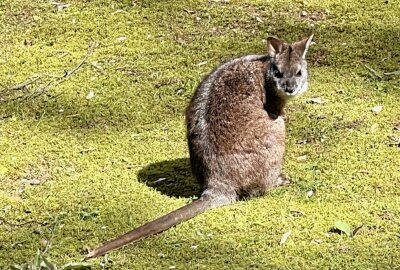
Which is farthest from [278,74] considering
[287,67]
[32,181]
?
[32,181]

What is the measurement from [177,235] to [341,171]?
1205 millimetres

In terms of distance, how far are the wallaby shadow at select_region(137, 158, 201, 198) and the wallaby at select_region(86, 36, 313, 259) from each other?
258mm

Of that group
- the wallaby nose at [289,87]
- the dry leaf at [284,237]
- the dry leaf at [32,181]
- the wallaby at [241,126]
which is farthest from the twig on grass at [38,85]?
the dry leaf at [284,237]

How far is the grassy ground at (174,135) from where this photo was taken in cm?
471

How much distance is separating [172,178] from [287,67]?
3.43 ft

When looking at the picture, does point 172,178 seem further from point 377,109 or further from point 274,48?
point 377,109

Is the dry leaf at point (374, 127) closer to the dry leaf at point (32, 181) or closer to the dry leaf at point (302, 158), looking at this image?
the dry leaf at point (302, 158)

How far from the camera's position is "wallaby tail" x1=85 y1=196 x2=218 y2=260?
15.0ft

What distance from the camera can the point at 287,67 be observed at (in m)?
5.25

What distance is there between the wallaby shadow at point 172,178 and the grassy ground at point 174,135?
12mm

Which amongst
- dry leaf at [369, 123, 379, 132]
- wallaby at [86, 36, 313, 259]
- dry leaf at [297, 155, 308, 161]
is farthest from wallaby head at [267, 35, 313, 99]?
dry leaf at [369, 123, 379, 132]

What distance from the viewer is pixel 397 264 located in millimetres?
4441

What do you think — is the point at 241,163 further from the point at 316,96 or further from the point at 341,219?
the point at 316,96

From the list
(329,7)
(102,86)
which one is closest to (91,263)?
(102,86)
